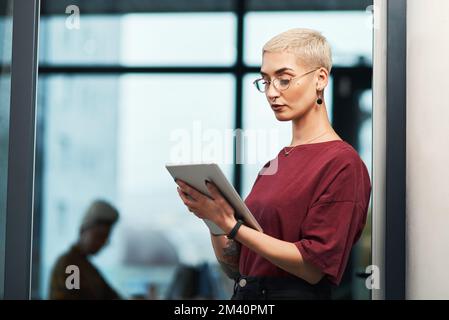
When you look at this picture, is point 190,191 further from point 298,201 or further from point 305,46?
point 305,46

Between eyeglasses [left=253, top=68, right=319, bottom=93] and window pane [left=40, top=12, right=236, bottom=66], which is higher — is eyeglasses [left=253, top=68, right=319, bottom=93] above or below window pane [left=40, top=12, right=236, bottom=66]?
below

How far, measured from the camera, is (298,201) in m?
2.07

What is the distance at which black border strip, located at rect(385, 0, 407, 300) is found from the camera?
2.33 meters

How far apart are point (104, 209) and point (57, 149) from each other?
248 mm

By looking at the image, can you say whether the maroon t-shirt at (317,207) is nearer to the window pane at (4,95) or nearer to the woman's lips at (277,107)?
the woman's lips at (277,107)

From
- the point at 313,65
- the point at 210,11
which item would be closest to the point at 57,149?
the point at 210,11

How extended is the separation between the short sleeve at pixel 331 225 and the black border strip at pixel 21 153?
908 mm

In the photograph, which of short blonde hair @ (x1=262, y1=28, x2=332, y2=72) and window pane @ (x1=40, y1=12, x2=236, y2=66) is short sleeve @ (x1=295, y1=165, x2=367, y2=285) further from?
window pane @ (x1=40, y1=12, x2=236, y2=66)

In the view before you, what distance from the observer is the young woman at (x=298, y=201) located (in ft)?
6.68

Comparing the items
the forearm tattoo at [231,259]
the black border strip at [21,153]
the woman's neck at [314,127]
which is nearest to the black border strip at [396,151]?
the woman's neck at [314,127]

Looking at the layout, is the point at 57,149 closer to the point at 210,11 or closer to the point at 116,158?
the point at 116,158

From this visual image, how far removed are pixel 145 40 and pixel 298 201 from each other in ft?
2.50

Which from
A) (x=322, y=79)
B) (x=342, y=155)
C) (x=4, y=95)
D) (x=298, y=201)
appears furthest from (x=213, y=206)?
(x=4, y=95)

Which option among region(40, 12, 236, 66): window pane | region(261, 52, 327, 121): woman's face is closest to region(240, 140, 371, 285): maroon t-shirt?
region(261, 52, 327, 121): woman's face
